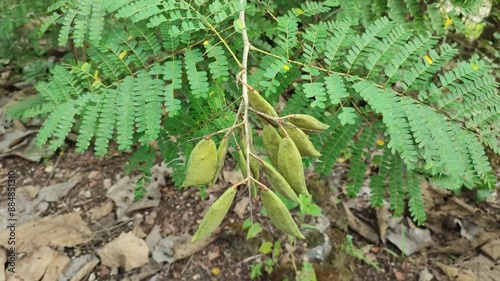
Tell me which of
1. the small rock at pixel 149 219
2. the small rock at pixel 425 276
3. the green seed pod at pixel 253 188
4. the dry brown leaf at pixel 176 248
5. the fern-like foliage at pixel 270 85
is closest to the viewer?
the green seed pod at pixel 253 188

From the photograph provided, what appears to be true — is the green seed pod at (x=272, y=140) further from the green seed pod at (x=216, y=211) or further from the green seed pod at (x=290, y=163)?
the green seed pod at (x=216, y=211)

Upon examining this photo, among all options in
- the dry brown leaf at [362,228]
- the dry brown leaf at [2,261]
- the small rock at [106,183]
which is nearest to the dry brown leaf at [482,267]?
the dry brown leaf at [362,228]

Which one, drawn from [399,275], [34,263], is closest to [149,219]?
[34,263]

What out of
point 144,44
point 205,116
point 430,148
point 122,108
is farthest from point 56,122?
point 430,148

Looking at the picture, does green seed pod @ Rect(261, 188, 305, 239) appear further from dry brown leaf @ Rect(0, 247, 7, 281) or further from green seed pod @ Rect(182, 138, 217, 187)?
dry brown leaf @ Rect(0, 247, 7, 281)

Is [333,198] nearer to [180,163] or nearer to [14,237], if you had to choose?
[180,163]

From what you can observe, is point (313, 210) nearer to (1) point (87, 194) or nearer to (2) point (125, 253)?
(2) point (125, 253)
